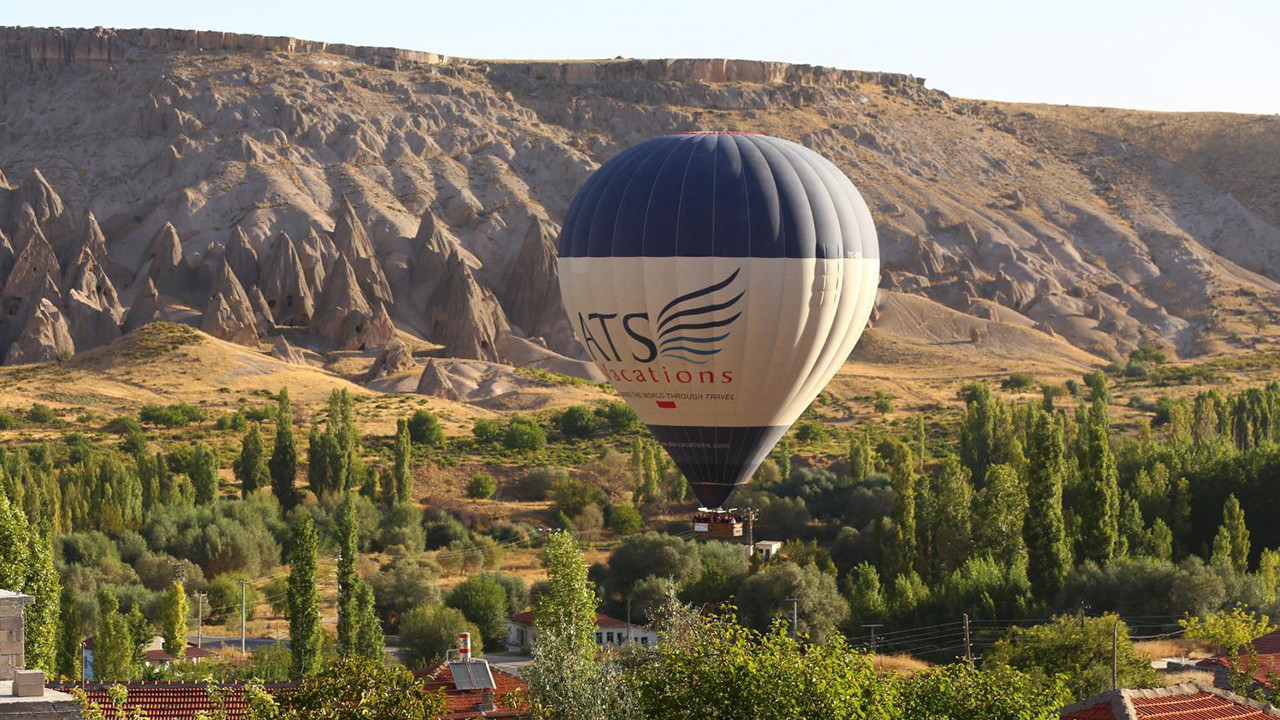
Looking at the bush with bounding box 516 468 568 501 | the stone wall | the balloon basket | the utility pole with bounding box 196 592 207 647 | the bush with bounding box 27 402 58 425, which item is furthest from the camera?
the bush with bounding box 27 402 58 425

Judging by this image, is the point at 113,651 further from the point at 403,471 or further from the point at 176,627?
the point at 403,471

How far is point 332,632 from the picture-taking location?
219ft

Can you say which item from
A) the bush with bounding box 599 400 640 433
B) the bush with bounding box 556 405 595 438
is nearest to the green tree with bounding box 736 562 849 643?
the bush with bounding box 556 405 595 438

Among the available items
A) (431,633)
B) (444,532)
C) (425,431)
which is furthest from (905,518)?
(425,431)

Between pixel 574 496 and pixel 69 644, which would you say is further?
pixel 574 496

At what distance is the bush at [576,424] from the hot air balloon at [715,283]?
61065 mm

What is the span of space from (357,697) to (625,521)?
62.5 meters

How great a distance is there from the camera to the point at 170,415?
10125cm

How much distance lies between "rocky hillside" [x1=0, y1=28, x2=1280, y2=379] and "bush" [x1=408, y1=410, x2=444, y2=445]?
13141mm

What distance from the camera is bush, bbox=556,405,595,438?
105 metres

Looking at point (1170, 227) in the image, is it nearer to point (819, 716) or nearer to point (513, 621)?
point (513, 621)

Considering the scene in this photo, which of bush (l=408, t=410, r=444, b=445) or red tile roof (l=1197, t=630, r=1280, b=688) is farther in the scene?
bush (l=408, t=410, r=444, b=445)

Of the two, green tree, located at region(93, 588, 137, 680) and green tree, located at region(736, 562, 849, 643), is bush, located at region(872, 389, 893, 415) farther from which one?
green tree, located at region(93, 588, 137, 680)

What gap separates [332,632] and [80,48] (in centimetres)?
12146
